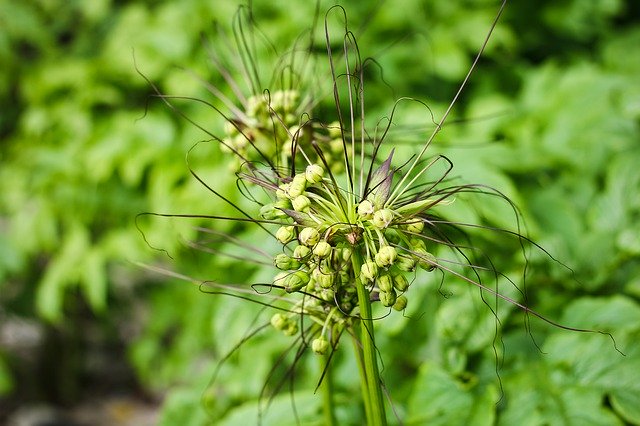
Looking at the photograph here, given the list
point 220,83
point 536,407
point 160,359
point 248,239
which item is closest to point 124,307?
point 160,359

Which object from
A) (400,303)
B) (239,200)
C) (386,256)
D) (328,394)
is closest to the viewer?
(386,256)

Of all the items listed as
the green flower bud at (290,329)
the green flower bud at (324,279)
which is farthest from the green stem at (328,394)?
the green flower bud at (324,279)

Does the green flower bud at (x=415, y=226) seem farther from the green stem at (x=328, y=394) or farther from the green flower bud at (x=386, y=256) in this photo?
the green stem at (x=328, y=394)

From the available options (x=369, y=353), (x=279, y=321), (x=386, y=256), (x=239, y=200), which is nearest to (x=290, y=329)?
(x=279, y=321)

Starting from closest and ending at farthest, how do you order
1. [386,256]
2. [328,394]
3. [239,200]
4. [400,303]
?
[386,256] → [400,303] → [328,394] → [239,200]

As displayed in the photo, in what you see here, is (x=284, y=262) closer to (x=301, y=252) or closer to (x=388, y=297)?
(x=301, y=252)

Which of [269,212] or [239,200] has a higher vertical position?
[239,200]

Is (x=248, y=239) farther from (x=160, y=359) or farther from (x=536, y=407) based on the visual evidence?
(x=160, y=359)
